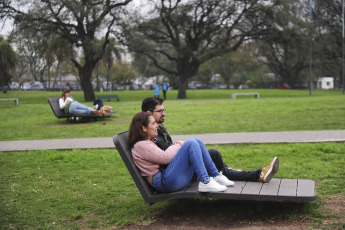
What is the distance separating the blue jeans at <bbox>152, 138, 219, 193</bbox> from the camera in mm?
4801

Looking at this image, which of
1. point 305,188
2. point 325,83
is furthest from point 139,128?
point 325,83

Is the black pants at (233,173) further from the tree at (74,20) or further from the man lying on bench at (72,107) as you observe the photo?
the tree at (74,20)

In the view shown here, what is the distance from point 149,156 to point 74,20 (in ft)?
103

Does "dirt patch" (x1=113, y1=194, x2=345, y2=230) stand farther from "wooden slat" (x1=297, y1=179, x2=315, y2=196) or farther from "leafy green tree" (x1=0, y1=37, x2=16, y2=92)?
"leafy green tree" (x1=0, y1=37, x2=16, y2=92)

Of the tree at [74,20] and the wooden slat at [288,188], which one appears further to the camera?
the tree at [74,20]

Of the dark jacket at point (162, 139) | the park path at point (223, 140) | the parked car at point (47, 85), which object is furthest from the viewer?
the parked car at point (47, 85)

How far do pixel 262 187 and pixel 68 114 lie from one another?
1154 centimetres

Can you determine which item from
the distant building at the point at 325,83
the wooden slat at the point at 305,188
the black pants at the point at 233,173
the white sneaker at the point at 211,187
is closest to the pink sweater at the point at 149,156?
the white sneaker at the point at 211,187

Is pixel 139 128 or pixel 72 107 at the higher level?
pixel 139 128

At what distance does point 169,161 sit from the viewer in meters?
4.95

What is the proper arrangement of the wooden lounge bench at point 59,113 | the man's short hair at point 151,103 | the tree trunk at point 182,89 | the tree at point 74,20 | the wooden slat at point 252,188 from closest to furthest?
the wooden slat at point 252,188
the man's short hair at point 151,103
the wooden lounge bench at point 59,113
the tree at point 74,20
the tree trunk at point 182,89

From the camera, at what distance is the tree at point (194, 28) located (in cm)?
3750

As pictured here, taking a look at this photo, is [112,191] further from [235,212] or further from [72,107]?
[72,107]

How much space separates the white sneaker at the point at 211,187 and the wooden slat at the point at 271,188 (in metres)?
0.42
